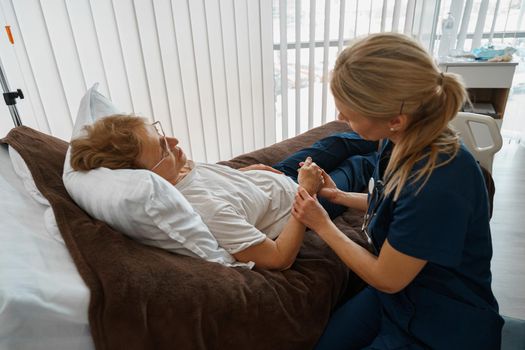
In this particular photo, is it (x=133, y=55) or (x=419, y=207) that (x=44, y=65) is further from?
(x=419, y=207)

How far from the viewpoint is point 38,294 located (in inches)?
26.9

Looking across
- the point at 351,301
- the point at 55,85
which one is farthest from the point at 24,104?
the point at 351,301

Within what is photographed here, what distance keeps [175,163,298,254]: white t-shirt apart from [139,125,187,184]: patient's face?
48mm

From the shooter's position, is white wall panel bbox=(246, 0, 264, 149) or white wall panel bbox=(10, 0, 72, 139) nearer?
white wall panel bbox=(10, 0, 72, 139)

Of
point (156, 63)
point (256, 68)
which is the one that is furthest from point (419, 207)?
point (256, 68)

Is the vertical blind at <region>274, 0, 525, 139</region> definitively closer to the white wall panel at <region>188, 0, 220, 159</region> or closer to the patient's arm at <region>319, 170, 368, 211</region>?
the white wall panel at <region>188, 0, 220, 159</region>

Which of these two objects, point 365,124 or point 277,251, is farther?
point 277,251

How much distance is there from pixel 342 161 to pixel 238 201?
785 mm

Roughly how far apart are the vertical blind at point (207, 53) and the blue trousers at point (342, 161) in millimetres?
482

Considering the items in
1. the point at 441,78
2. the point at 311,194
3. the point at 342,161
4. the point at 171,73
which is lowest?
the point at 342,161

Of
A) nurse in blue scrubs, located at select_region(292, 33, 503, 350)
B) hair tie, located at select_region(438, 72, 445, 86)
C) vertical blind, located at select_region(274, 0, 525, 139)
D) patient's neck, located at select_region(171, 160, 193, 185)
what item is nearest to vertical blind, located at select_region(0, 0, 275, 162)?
vertical blind, located at select_region(274, 0, 525, 139)

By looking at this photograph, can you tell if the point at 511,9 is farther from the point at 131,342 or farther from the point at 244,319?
the point at 131,342

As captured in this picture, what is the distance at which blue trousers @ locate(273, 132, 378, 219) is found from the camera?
A: 162 cm

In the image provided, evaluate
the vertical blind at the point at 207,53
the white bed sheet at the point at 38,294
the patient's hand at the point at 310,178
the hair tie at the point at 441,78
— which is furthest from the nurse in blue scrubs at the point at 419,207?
the vertical blind at the point at 207,53
